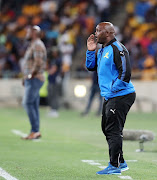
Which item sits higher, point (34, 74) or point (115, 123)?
point (34, 74)

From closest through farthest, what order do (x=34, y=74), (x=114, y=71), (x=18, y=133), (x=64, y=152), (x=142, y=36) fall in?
(x=114, y=71), (x=64, y=152), (x=34, y=74), (x=18, y=133), (x=142, y=36)

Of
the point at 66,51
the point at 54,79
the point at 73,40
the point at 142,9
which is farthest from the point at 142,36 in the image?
the point at 54,79

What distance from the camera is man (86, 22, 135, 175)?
711 cm

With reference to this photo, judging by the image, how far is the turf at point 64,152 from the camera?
7344 mm

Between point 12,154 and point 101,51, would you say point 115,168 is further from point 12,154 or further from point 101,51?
point 12,154

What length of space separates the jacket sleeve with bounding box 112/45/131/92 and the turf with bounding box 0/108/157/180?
3.64 feet

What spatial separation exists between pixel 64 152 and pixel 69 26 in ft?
51.4

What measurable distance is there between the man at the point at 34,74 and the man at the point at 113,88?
3819mm

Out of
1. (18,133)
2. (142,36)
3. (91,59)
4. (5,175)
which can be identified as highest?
(91,59)

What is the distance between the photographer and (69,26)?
975 inches

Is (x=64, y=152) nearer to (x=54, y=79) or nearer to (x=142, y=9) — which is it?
(x=54, y=79)

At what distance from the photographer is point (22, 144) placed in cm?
1048

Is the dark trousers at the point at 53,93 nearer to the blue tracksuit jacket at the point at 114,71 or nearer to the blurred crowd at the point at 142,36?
the blurred crowd at the point at 142,36

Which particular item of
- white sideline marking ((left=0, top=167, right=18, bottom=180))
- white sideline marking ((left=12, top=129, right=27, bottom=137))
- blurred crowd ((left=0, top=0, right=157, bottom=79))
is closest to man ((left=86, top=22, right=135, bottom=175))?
white sideline marking ((left=0, top=167, right=18, bottom=180))
